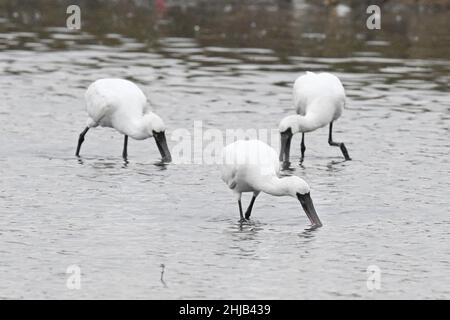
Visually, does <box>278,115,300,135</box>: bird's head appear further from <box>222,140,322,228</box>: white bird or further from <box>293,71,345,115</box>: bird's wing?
<box>222,140,322,228</box>: white bird

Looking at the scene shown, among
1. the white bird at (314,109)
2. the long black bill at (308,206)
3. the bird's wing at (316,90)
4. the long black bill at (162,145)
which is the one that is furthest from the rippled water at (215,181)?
the bird's wing at (316,90)

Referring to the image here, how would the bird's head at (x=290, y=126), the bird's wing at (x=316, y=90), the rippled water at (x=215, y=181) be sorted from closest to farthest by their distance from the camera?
the rippled water at (x=215, y=181)
the bird's head at (x=290, y=126)
the bird's wing at (x=316, y=90)

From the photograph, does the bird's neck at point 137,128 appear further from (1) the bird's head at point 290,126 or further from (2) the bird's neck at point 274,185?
(2) the bird's neck at point 274,185

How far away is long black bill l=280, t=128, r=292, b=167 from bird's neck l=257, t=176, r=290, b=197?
4.54 m

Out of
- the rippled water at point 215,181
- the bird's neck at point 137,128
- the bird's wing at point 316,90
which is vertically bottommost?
the rippled water at point 215,181

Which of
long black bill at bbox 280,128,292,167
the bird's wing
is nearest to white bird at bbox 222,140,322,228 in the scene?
long black bill at bbox 280,128,292,167

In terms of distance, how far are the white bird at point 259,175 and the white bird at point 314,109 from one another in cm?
417

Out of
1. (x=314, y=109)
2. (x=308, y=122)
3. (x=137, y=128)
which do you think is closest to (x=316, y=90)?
(x=314, y=109)

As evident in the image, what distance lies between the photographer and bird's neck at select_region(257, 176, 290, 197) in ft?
49.4

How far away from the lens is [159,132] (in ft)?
63.9

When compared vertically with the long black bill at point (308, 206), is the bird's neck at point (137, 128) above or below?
above

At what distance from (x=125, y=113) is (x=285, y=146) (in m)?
2.56

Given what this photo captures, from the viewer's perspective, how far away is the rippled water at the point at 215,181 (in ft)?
43.3
